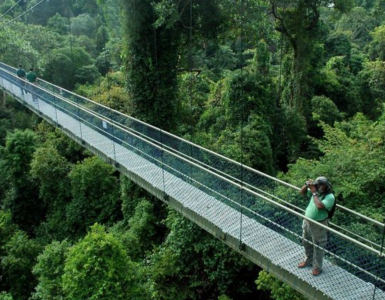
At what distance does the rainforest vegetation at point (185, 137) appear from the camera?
21.3ft

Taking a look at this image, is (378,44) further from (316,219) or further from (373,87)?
(316,219)

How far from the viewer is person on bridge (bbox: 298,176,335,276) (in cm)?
328

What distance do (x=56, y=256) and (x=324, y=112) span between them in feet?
29.9

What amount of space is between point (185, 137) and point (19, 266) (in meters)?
5.35

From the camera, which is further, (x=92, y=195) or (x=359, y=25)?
(x=359, y=25)

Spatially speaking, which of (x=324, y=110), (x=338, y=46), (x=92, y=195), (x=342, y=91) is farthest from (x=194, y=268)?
(x=338, y=46)

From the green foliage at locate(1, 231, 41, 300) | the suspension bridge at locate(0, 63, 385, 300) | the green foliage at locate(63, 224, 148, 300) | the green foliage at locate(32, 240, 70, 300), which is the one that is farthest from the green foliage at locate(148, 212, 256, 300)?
the green foliage at locate(1, 231, 41, 300)

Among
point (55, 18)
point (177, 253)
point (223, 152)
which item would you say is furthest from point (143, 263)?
point (55, 18)

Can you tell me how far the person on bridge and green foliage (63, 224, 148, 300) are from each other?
3.53 metres

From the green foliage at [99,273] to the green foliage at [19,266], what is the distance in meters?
4.05

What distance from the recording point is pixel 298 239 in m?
3.99

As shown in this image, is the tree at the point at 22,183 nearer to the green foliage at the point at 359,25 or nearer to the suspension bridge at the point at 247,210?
the suspension bridge at the point at 247,210

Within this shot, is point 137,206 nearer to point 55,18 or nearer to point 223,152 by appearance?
point 223,152

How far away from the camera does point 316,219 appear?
3434 millimetres
